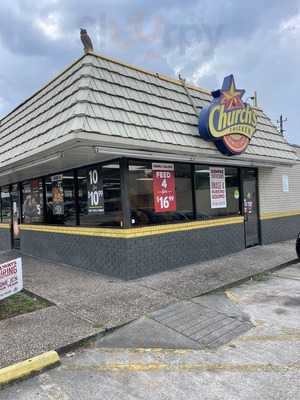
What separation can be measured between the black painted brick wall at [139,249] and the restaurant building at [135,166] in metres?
0.03

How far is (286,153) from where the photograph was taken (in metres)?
11.8

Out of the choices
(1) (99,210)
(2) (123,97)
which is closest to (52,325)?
(1) (99,210)

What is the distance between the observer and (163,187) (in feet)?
27.3

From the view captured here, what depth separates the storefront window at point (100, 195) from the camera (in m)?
7.72

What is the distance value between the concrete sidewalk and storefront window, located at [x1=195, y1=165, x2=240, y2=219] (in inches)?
55.6

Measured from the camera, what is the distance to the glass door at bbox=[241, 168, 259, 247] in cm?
1126

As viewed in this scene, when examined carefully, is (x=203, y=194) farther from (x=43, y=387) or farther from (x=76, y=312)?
(x=43, y=387)

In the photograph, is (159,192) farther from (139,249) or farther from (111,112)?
(111,112)

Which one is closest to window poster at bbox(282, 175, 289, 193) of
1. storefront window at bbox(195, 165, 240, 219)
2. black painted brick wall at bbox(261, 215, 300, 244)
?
black painted brick wall at bbox(261, 215, 300, 244)

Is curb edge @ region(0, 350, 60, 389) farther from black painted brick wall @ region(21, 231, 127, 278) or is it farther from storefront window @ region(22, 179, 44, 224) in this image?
storefront window @ region(22, 179, 44, 224)

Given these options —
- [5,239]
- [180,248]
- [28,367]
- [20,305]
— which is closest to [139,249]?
[180,248]

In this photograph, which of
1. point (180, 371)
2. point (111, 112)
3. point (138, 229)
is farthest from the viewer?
point (138, 229)

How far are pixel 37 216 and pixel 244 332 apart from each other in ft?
28.4

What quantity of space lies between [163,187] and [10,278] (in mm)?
4064
